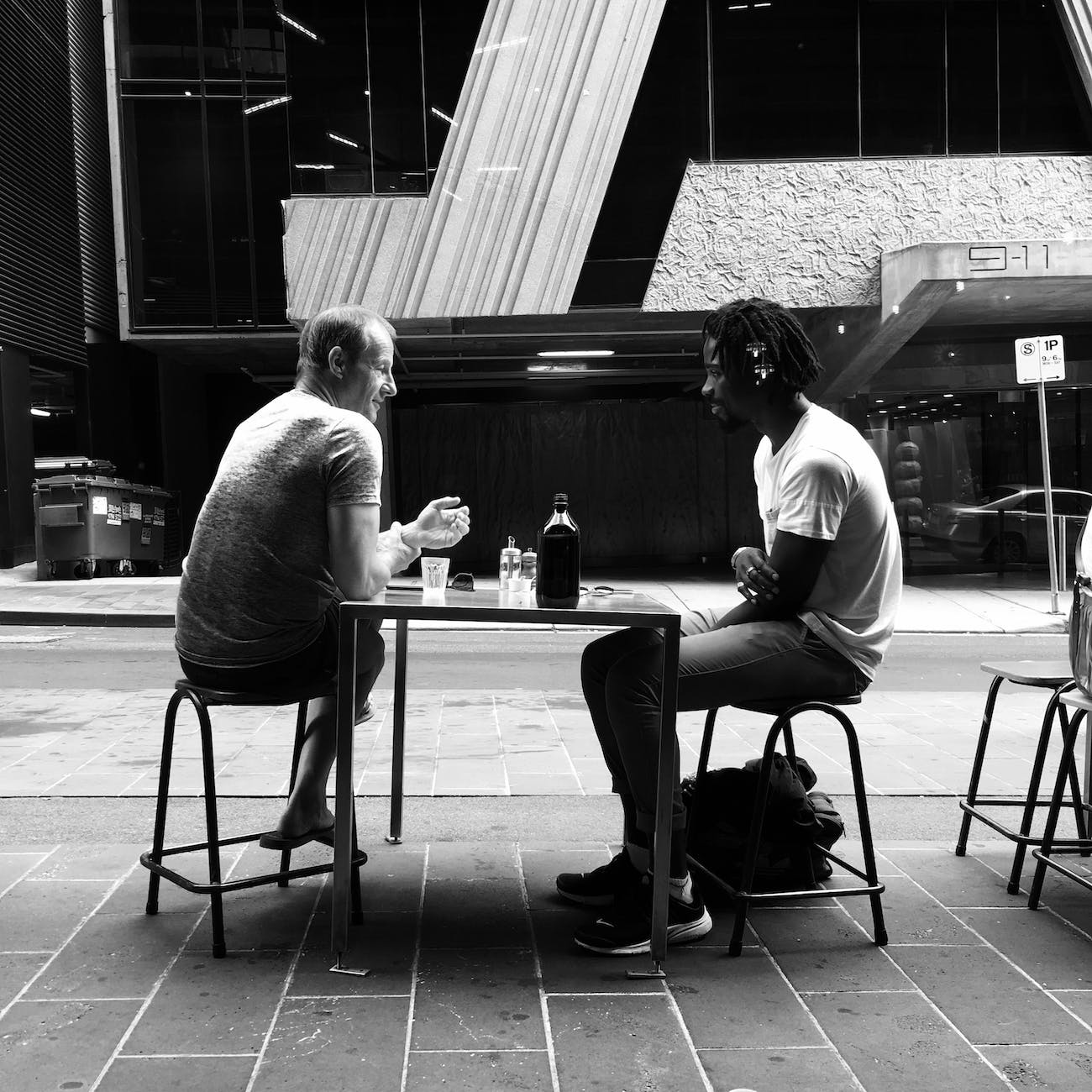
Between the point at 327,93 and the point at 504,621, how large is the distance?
49.3ft

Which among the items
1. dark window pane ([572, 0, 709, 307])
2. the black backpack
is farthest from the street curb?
the black backpack

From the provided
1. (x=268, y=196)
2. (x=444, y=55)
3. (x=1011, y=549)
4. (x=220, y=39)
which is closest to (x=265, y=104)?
(x=220, y=39)

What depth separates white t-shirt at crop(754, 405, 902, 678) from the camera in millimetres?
3219

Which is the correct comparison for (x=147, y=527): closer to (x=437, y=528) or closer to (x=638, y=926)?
(x=437, y=528)

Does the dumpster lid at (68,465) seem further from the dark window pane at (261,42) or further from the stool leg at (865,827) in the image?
the stool leg at (865,827)

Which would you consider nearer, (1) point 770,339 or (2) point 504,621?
(2) point 504,621

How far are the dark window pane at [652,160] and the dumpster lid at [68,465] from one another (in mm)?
6986

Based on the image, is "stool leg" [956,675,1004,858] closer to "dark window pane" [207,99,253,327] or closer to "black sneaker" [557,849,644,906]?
"black sneaker" [557,849,644,906]

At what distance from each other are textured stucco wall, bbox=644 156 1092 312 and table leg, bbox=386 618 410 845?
11188mm

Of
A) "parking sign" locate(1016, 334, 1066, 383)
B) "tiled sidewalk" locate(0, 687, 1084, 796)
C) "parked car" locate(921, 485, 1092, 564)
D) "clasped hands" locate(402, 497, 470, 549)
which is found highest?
"parking sign" locate(1016, 334, 1066, 383)

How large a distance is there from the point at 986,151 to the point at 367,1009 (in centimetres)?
1503

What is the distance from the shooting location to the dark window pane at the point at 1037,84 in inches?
586

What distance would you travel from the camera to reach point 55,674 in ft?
27.9

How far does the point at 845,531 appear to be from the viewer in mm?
3334
